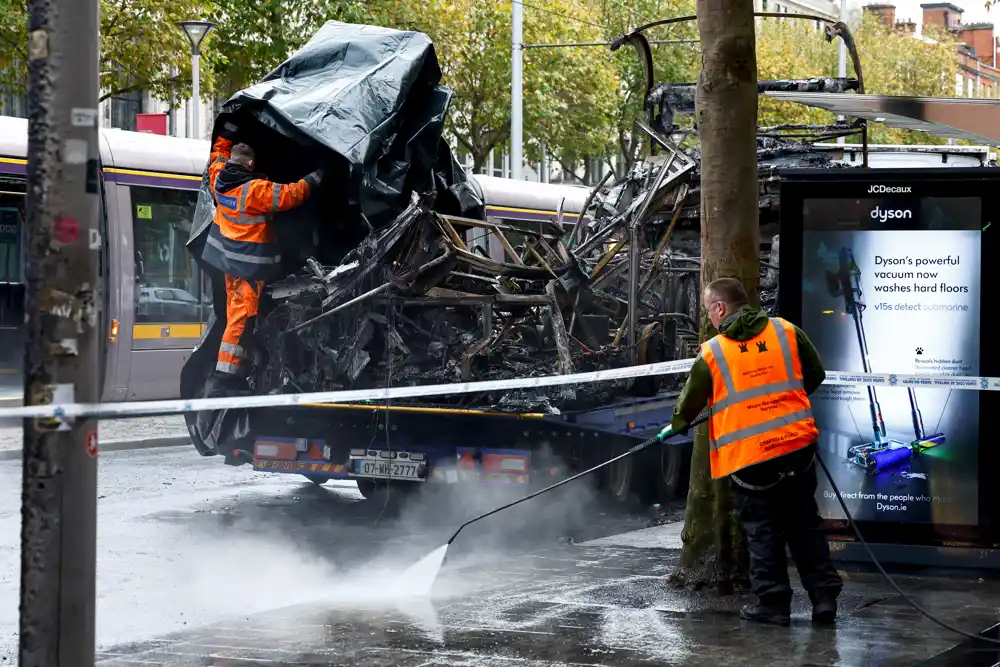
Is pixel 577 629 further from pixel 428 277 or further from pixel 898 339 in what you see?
pixel 428 277

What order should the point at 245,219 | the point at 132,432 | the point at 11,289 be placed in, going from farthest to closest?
the point at 11,289 → the point at 132,432 → the point at 245,219

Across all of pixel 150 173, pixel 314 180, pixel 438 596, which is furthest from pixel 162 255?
pixel 438 596

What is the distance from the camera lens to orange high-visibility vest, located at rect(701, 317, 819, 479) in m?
6.95

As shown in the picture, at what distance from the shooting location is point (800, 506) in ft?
23.4

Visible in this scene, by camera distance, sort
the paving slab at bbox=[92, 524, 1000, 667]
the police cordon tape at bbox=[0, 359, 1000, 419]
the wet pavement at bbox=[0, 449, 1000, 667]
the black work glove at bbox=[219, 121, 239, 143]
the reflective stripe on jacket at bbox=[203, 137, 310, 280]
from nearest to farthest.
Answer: the paving slab at bbox=[92, 524, 1000, 667] → the wet pavement at bbox=[0, 449, 1000, 667] → the police cordon tape at bbox=[0, 359, 1000, 419] → the reflective stripe on jacket at bbox=[203, 137, 310, 280] → the black work glove at bbox=[219, 121, 239, 143]

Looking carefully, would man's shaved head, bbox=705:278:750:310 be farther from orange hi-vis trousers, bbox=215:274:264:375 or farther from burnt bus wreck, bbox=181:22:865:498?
orange hi-vis trousers, bbox=215:274:264:375

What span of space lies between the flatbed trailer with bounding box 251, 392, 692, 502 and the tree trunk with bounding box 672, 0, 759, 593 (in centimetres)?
198

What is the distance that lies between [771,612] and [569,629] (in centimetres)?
94

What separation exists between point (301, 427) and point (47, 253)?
18.9 ft

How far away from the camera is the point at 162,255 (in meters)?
17.8

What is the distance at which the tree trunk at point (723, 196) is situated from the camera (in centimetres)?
762

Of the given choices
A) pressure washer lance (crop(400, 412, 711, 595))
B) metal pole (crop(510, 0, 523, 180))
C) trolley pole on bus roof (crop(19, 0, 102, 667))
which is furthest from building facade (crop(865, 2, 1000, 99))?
trolley pole on bus roof (crop(19, 0, 102, 667))

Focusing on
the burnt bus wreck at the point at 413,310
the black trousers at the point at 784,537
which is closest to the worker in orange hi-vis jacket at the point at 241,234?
the burnt bus wreck at the point at 413,310

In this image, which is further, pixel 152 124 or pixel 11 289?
pixel 152 124
